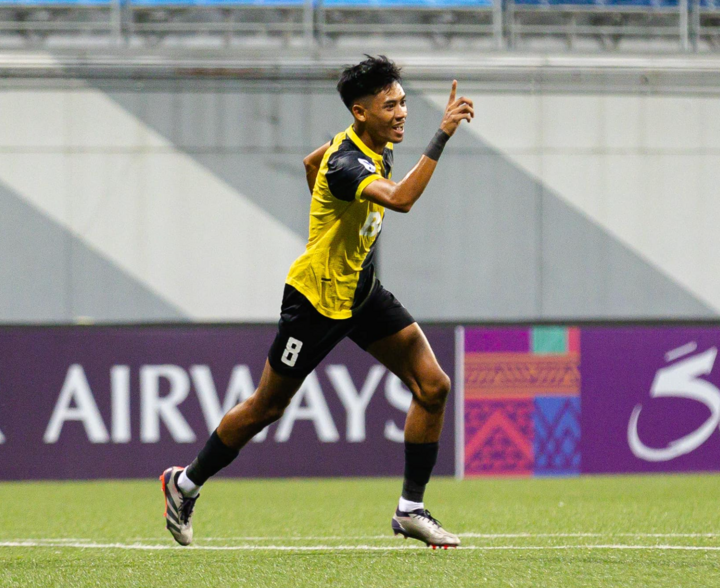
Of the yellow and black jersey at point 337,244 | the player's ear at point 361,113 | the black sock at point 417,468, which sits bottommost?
the black sock at point 417,468

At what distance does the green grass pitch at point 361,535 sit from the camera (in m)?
3.84

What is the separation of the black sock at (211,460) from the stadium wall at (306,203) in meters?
7.16

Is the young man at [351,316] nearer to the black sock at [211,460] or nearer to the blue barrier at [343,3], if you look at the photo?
the black sock at [211,460]

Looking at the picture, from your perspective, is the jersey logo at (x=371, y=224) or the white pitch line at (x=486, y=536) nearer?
the jersey logo at (x=371, y=224)

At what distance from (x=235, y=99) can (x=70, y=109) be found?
179 centimetres

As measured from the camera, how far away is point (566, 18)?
502 inches

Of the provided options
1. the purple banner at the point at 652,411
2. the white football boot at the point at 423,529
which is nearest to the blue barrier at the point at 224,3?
the purple banner at the point at 652,411

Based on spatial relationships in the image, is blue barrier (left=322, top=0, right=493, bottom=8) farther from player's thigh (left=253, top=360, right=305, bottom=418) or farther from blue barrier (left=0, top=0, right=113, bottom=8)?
player's thigh (left=253, top=360, right=305, bottom=418)

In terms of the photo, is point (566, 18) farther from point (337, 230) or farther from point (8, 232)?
point (337, 230)

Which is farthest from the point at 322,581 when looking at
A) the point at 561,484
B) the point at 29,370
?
the point at 29,370

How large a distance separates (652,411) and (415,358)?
15.1 feet

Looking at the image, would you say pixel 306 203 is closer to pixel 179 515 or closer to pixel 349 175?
pixel 179 515

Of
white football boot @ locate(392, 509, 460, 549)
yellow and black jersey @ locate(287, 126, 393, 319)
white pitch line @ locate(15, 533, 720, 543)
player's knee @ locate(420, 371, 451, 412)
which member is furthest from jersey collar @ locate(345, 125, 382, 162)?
white pitch line @ locate(15, 533, 720, 543)

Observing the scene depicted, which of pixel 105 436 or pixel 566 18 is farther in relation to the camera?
pixel 566 18
